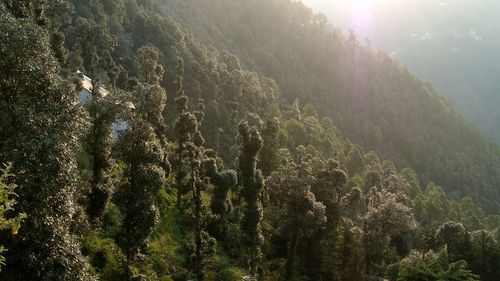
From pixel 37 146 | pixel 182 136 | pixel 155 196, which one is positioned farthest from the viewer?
pixel 182 136

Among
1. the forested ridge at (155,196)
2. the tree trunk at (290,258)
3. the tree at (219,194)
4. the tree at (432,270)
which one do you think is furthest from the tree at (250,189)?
the tree at (432,270)

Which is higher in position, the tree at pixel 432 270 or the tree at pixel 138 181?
the tree at pixel 432 270

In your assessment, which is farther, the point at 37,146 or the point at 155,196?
the point at 155,196

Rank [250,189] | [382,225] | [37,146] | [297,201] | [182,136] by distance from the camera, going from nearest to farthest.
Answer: [37,146], [250,189], [297,201], [182,136], [382,225]

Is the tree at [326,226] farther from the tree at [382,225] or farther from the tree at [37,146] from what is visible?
the tree at [37,146]

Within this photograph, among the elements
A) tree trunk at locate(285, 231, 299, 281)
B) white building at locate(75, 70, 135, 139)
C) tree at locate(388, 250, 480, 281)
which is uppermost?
tree at locate(388, 250, 480, 281)

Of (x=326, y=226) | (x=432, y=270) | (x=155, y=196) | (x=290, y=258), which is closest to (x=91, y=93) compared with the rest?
(x=155, y=196)

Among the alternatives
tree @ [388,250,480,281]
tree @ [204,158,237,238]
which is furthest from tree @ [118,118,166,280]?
tree @ [388,250,480,281]

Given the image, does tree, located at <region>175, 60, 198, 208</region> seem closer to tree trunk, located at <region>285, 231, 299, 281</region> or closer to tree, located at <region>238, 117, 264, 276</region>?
tree, located at <region>238, 117, 264, 276</region>

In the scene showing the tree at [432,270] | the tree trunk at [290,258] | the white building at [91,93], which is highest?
the tree at [432,270]

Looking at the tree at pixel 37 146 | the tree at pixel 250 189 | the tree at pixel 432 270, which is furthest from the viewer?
the tree at pixel 250 189

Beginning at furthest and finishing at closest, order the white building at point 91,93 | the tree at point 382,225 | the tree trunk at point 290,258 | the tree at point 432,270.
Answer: the tree at point 382,225 → the tree trunk at point 290,258 → the tree at point 432,270 → the white building at point 91,93

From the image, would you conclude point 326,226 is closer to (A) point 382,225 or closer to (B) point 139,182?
(A) point 382,225

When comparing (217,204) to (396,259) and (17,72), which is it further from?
(17,72)
